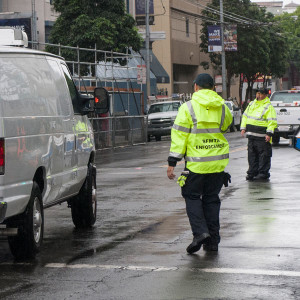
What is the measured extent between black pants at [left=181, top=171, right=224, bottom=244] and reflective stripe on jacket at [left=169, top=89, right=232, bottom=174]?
10 cm

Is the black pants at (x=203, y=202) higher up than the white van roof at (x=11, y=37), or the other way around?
the white van roof at (x=11, y=37)

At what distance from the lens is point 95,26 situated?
40531 millimetres

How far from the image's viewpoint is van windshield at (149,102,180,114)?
42.3 metres

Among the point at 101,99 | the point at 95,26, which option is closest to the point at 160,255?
the point at 101,99

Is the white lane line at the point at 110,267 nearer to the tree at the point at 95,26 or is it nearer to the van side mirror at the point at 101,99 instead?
the van side mirror at the point at 101,99

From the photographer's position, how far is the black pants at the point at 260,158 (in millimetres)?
18109

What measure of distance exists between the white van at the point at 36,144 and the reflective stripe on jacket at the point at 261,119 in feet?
23.7

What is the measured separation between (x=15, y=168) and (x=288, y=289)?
106 inches

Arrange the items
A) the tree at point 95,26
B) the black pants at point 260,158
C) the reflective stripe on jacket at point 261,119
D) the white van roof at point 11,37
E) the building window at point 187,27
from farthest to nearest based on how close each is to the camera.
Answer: the building window at point 187,27 < the tree at point 95,26 < the black pants at point 260,158 < the reflective stripe on jacket at point 261,119 < the white van roof at point 11,37

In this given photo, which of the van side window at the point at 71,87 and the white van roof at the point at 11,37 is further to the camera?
the van side window at the point at 71,87

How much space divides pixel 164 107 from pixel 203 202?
32836mm

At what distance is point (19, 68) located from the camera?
8.92 m

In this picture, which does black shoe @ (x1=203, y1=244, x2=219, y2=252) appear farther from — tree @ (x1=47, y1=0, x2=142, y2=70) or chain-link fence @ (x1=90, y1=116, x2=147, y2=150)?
tree @ (x1=47, y1=0, x2=142, y2=70)

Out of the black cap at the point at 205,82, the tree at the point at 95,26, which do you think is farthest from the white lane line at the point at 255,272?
the tree at the point at 95,26
